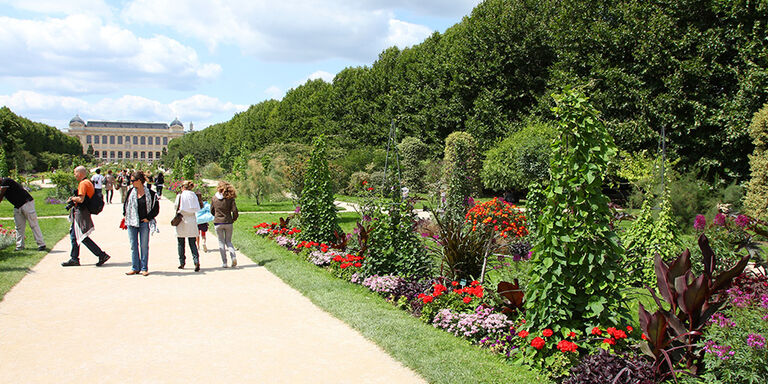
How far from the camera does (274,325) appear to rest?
6051 mm

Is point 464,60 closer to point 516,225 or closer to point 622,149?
point 622,149

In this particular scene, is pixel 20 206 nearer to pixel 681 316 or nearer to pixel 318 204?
pixel 318 204

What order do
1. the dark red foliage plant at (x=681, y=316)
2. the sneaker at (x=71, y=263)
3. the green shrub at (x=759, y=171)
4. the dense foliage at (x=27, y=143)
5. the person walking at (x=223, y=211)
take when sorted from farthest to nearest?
the dense foliage at (x=27, y=143)
the green shrub at (x=759, y=171)
the person walking at (x=223, y=211)
the sneaker at (x=71, y=263)
the dark red foliage plant at (x=681, y=316)

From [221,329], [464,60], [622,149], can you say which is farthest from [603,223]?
[464,60]

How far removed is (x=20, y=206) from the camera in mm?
10000

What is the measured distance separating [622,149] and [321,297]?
18134 millimetres

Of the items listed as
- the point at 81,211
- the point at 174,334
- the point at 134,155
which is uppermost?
the point at 134,155

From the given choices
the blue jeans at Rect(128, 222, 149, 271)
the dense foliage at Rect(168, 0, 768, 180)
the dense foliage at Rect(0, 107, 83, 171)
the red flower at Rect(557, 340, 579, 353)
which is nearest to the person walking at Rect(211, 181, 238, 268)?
the blue jeans at Rect(128, 222, 149, 271)

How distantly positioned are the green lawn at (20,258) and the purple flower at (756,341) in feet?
27.0

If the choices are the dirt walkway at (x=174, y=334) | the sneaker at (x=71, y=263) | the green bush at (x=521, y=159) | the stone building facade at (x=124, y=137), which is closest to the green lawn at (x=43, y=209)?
the sneaker at (x=71, y=263)

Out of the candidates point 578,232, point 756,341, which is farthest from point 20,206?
point 756,341

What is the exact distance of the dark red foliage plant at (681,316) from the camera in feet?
13.7

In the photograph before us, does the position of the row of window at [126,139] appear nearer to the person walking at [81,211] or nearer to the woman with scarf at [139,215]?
the person walking at [81,211]

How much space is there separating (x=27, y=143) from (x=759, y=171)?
6777 cm
